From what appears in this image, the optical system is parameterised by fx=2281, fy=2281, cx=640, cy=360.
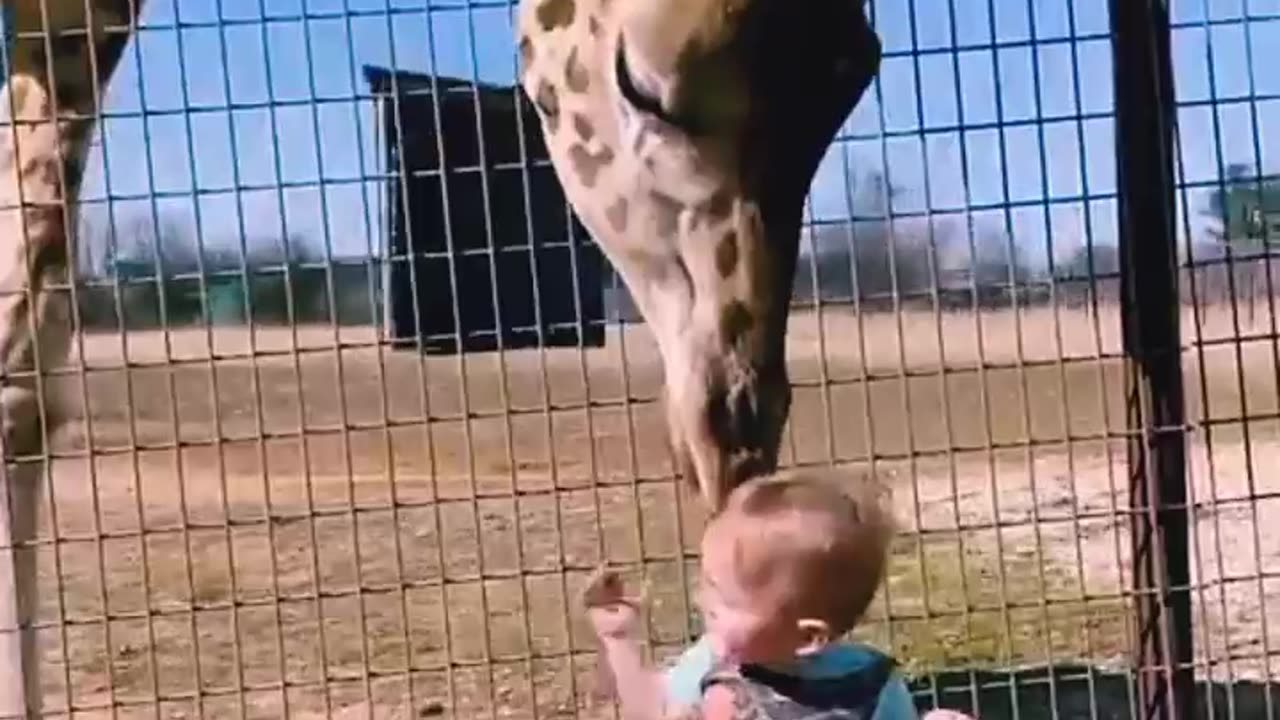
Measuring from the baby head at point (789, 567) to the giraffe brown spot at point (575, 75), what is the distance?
0.52 m

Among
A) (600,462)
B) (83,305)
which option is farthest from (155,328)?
(600,462)

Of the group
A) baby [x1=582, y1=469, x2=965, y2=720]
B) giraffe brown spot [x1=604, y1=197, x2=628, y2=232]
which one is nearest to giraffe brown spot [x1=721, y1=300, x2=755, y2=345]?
giraffe brown spot [x1=604, y1=197, x2=628, y2=232]

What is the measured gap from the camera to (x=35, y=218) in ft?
8.20

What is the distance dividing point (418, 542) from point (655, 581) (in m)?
1.28

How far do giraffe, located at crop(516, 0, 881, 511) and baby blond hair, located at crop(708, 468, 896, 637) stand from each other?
24 centimetres

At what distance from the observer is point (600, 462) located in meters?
2.68

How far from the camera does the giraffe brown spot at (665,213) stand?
1.72 metres

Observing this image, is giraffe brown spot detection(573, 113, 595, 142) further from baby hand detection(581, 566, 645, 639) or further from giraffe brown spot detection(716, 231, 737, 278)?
baby hand detection(581, 566, 645, 639)

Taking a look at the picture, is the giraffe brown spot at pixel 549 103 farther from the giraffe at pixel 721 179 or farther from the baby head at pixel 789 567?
the baby head at pixel 789 567

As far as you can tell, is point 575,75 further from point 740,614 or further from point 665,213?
point 740,614

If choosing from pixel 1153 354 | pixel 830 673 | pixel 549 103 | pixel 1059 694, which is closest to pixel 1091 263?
pixel 1153 354

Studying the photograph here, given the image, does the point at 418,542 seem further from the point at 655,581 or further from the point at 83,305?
the point at 83,305

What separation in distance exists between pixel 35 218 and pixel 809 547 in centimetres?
140

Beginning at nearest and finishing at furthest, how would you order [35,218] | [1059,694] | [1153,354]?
[1153,354]
[35,218]
[1059,694]
